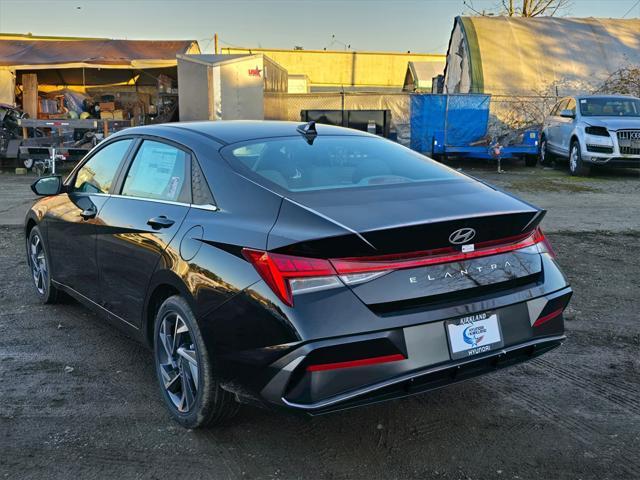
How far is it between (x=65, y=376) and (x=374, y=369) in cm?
229

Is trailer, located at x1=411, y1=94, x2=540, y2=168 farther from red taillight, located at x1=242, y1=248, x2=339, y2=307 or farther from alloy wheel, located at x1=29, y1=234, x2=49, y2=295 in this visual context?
red taillight, located at x1=242, y1=248, x2=339, y2=307

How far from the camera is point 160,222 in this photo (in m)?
3.43

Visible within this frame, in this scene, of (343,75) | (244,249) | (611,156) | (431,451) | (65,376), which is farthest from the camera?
(343,75)

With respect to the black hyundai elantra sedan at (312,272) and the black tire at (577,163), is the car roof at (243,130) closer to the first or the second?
the black hyundai elantra sedan at (312,272)

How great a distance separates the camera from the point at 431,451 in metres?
3.06

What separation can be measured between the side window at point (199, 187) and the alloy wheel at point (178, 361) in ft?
1.96

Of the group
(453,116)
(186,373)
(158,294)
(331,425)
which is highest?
(453,116)

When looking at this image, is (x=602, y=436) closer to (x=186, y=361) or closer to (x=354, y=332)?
(x=354, y=332)

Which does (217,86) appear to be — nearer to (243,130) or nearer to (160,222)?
(243,130)

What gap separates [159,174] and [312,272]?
5.18 ft

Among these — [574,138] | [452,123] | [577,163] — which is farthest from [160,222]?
[452,123]

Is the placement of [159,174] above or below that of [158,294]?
above

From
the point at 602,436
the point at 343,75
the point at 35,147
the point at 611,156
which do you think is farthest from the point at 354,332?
the point at 343,75

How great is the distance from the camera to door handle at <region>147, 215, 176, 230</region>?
3369 mm
